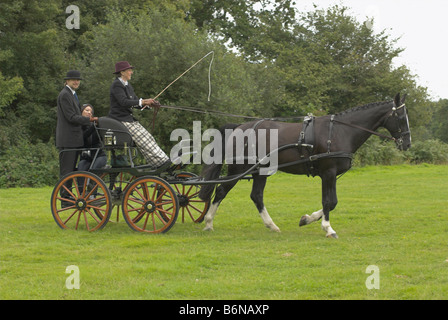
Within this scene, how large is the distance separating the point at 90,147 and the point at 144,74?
10.3 metres

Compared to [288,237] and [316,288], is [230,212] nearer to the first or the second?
[288,237]

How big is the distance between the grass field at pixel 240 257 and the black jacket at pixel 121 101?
1888 mm

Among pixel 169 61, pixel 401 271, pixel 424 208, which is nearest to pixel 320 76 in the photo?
pixel 169 61

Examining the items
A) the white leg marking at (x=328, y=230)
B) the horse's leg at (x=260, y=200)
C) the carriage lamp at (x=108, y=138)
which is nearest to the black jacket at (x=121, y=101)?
the carriage lamp at (x=108, y=138)

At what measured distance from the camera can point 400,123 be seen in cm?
949

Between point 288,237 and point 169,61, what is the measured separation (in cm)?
1224

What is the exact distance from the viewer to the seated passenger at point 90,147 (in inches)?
400

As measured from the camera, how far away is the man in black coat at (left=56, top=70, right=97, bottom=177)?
988 centimetres

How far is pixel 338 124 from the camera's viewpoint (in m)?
9.67

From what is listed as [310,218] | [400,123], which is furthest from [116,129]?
[400,123]

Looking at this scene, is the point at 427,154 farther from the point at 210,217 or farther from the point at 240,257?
the point at 240,257

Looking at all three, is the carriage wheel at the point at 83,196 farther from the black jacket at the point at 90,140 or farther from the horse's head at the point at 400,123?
the horse's head at the point at 400,123

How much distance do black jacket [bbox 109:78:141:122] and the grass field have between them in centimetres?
189

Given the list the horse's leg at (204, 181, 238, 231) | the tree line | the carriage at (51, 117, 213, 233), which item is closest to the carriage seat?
the carriage at (51, 117, 213, 233)
